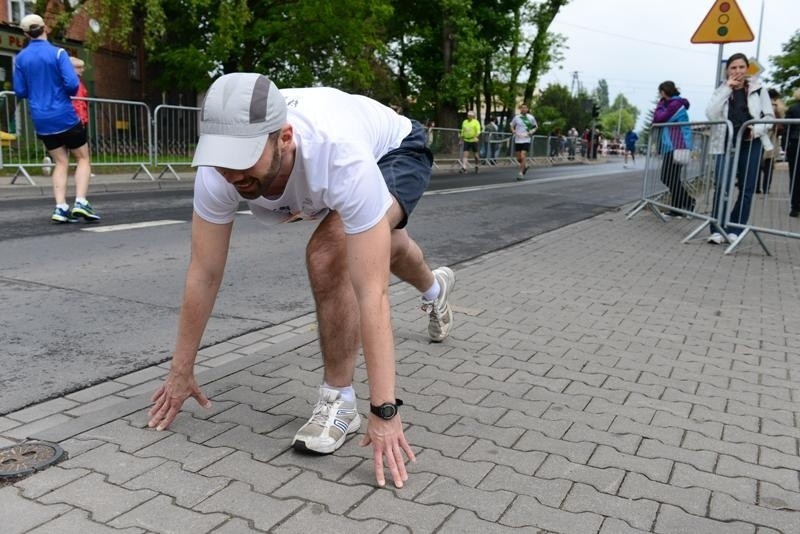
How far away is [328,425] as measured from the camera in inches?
111

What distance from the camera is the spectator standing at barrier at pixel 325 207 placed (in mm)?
2229

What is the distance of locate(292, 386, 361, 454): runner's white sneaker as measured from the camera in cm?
275

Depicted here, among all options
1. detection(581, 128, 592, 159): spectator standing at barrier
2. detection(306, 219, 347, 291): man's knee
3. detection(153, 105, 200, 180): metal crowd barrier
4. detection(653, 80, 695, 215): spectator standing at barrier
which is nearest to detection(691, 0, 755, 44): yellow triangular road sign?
detection(653, 80, 695, 215): spectator standing at barrier

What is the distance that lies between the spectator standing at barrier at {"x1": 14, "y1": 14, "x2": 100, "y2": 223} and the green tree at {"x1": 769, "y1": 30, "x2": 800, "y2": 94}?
45.2m

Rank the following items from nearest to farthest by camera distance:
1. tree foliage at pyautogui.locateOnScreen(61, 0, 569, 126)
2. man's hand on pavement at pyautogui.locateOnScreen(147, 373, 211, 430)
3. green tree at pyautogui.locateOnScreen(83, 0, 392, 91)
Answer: man's hand on pavement at pyautogui.locateOnScreen(147, 373, 211, 430) → tree foliage at pyautogui.locateOnScreen(61, 0, 569, 126) → green tree at pyautogui.locateOnScreen(83, 0, 392, 91)

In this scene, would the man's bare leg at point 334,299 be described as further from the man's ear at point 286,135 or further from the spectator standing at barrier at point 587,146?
the spectator standing at barrier at point 587,146

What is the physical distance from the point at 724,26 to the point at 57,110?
8829 millimetres

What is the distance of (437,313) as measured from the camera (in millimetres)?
4246

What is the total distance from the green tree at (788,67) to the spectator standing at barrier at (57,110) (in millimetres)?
45187

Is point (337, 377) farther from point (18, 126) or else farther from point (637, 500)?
point (18, 126)

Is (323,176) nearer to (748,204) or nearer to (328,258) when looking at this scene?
(328,258)

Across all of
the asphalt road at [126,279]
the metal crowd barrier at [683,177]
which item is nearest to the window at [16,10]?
the asphalt road at [126,279]

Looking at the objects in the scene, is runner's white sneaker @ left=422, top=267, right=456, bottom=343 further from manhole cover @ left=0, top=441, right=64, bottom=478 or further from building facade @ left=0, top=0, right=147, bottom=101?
building facade @ left=0, top=0, right=147, bottom=101

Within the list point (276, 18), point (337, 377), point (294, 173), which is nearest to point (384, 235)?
point (294, 173)
